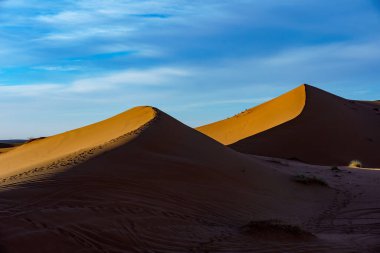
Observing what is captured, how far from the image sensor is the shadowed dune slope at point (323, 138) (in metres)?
26.4

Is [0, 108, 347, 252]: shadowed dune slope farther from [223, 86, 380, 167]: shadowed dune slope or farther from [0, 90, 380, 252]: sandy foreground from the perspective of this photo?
[223, 86, 380, 167]: shadowed dune slope

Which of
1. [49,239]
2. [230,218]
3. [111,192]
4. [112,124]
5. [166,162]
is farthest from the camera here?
[112,124]

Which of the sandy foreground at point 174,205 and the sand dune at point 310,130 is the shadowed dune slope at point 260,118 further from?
the sandy foreground at point 174,205

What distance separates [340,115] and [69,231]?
31.1m

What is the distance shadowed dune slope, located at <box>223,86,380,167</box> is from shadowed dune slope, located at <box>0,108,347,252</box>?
538 inches

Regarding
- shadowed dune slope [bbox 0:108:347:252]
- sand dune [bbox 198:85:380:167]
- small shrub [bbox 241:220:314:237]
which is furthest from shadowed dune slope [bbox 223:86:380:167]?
small shrub [bbox 241:220:314:237]

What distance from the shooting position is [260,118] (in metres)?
36.8

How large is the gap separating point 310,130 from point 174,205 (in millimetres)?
23835

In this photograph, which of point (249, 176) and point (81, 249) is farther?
point (249, 176)

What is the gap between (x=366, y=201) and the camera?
35.9 feet

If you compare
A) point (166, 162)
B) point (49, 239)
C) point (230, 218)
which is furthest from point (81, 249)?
point (166, 162)

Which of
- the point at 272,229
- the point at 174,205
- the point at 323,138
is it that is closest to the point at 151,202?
the point at 174,205

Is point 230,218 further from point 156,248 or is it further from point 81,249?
point 81,249

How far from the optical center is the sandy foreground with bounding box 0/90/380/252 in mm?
5781
